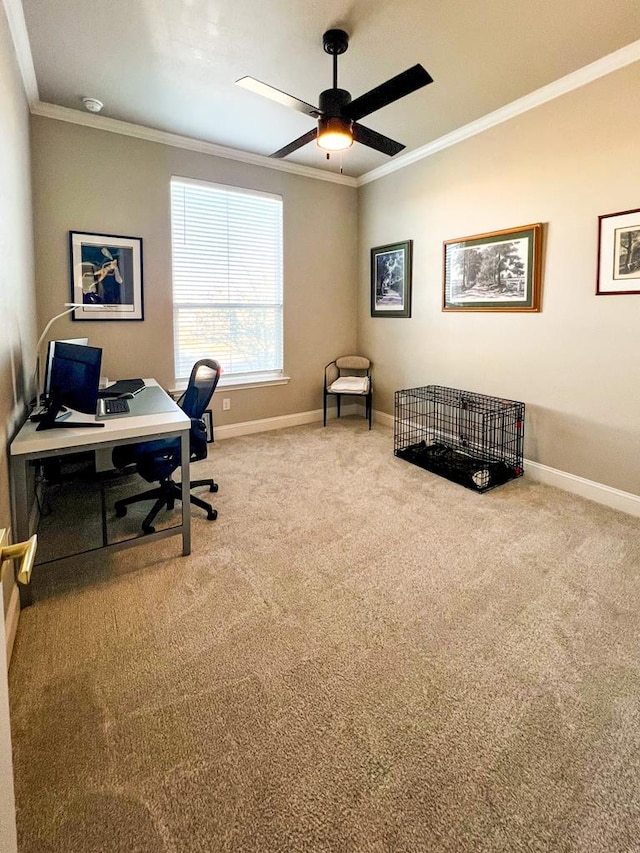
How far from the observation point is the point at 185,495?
239cm

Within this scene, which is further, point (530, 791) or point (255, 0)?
point (255, 0)

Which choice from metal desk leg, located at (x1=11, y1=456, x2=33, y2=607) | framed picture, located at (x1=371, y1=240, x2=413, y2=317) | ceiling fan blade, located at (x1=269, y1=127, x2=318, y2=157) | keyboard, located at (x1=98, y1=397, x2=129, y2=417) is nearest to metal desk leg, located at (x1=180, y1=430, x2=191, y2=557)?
keyboard, located at (x1=98, y1=397, x2=129, y2=417)

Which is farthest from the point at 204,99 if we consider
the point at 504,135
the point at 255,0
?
the point at 504,135

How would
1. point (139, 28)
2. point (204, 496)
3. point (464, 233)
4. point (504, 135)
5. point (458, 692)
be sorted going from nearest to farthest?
point (458, 692) < point (139, 28) < point (204, 496) < point (504, 135) < point (464, 233)

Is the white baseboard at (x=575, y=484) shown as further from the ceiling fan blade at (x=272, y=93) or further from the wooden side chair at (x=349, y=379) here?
the ceiling fan blade at (x=272, y=93)

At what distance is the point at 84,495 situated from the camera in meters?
Answer: 3.20

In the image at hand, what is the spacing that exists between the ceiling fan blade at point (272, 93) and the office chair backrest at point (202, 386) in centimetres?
149

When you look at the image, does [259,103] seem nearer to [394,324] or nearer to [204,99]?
[204,99]

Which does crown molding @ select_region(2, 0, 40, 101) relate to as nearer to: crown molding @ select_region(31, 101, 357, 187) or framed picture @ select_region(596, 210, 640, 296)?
crown molding @ select_region(31, 101, 357, 187)

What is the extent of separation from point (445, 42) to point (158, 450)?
9.60 ft

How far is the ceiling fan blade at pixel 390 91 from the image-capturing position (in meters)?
2.12

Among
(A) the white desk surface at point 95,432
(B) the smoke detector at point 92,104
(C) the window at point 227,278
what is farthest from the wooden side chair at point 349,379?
(B) the smoke detector at point 92,104

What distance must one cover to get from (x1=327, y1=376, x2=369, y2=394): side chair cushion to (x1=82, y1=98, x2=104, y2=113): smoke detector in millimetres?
3106

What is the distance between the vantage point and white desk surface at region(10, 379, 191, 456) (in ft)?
6.31
